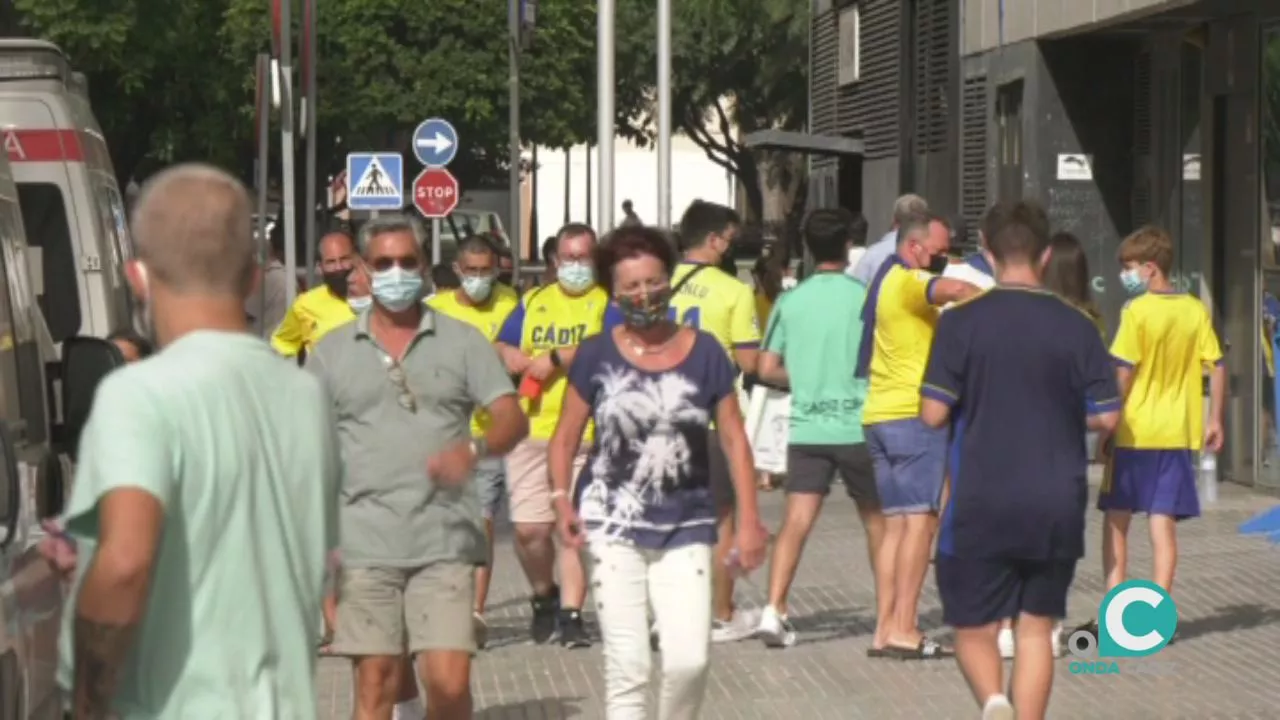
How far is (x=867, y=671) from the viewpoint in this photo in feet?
35.8

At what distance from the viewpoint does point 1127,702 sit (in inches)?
395

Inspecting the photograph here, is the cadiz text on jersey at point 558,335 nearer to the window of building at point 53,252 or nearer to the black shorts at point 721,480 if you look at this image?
the black shorts at point 721,480

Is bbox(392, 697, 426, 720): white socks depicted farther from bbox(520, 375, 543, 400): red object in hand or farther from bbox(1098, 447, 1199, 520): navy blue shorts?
bbox(1098, 447, 1199, 520): navy blue shorts

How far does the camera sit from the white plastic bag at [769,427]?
462 inches

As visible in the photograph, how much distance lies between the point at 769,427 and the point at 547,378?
1241 millimetres

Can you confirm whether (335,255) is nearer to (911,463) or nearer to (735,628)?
(735,628)

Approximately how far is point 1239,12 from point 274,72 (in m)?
7.70

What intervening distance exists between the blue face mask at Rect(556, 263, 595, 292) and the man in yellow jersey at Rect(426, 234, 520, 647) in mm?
510

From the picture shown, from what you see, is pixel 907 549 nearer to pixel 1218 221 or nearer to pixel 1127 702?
pixel 1127 702

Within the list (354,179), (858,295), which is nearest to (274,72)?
(354,179)

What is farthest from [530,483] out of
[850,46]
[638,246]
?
[850,46]

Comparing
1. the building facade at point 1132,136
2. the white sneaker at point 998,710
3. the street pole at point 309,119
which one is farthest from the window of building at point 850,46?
the white sneaker at point 998,710

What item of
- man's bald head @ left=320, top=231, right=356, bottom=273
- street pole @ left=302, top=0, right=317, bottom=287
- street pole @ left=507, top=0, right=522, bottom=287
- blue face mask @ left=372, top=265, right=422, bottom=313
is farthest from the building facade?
blue face mask @ left=372, top=265, right=422, bottom=313

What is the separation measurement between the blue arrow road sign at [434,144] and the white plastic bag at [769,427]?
17926 mm
